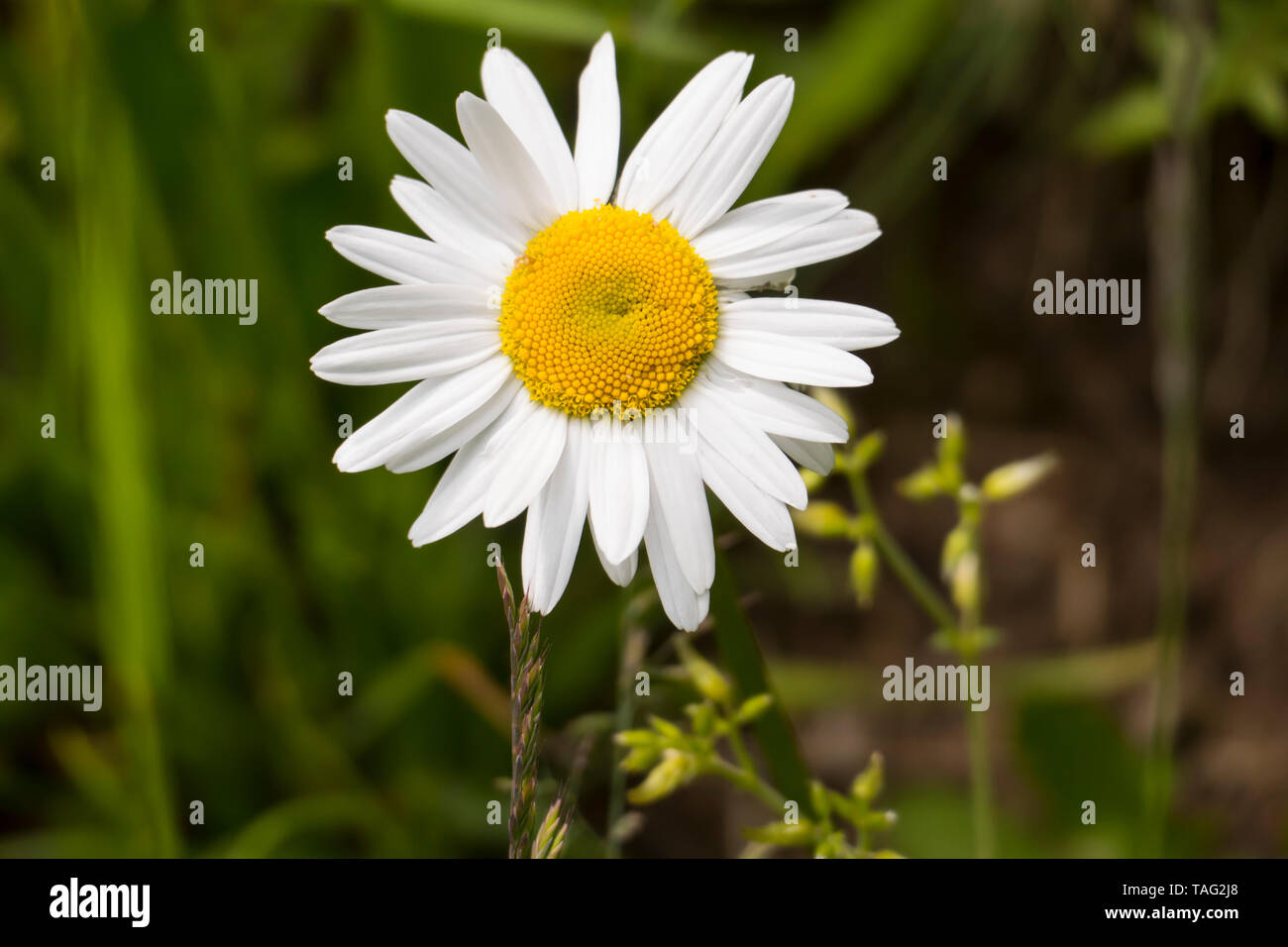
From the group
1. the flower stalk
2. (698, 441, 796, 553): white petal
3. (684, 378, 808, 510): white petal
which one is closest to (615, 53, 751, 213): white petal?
(684, 378, 808, 510): white petal

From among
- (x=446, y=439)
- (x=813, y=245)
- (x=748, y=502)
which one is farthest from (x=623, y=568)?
(x=813, y=245)

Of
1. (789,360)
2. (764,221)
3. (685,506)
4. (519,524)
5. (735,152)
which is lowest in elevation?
(685,506)

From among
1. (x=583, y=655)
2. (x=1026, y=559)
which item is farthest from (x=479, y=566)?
(x=1026, y=559)

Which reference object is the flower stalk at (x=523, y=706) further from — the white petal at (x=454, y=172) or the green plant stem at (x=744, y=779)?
the white petal at (x=454, y=172)

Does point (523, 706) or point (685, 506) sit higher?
point (685, 506)

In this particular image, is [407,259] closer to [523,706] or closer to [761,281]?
[761,281]
